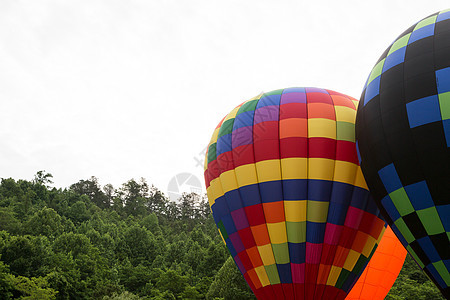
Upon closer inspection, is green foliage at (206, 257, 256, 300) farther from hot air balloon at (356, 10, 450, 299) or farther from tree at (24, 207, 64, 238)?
tree at (24, 207, 64, 238)

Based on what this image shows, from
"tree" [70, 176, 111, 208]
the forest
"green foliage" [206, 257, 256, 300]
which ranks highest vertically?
"tree" [70, 176, 111, 208]

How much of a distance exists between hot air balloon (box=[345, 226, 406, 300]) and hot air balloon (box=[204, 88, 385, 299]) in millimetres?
1400

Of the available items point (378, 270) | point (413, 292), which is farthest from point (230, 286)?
point (378, 270)

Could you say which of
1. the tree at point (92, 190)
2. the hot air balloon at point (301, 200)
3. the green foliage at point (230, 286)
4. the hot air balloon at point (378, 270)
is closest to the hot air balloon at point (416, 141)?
the hot air balloon at point (301, 200)

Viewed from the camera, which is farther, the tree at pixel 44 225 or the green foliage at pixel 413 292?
the tree at pixel 44 225

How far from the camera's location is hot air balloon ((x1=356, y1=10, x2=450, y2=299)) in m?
6.66

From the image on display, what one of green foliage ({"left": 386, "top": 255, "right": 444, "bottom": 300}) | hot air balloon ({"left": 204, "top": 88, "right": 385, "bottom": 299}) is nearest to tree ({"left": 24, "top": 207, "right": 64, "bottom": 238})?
green foliage ({"left": 386, "top": 255, "right": 444, "bottom": 300})

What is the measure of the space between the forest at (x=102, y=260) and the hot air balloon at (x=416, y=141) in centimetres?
1468

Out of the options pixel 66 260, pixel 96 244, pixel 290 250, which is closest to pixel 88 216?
pixel 96 244

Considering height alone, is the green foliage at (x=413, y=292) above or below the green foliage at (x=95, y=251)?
below

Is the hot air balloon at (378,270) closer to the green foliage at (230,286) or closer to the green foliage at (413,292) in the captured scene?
the green foliage at (413,292)

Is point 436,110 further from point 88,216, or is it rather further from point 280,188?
point 88,216

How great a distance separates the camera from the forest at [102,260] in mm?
23422

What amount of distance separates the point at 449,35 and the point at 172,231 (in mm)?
56629
